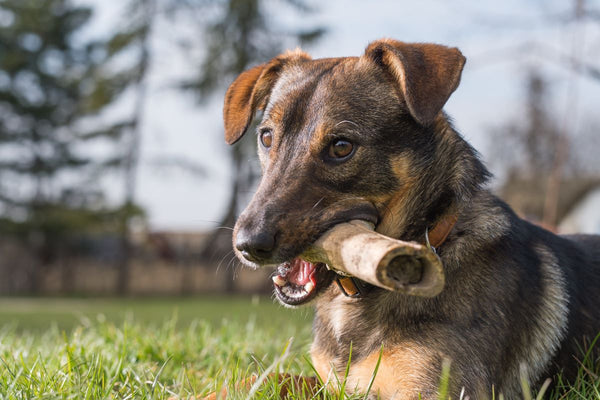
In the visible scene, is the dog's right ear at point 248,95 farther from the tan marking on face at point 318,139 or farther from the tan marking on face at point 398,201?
the tan marking on face at point 398,201

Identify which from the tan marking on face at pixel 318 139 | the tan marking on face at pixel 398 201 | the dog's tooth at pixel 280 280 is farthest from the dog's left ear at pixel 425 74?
the dog's tooth at pixel 280 280

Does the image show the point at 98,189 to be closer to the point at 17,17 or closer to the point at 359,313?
the point at 17,17

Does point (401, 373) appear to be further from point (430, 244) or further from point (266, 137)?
point (266, 137)

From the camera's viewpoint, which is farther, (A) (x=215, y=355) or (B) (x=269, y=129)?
(A) (x=215, y=355)

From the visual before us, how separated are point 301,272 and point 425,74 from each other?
1291 millimetres

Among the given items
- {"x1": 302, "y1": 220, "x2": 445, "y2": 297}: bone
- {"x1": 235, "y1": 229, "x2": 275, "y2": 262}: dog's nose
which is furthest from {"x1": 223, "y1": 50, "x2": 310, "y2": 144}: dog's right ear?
{"x1": 302, "y1": 220, "x2": 445, "y2": 297}: bone

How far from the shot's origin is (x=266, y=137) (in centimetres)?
371

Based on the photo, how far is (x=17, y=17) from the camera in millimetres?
37688

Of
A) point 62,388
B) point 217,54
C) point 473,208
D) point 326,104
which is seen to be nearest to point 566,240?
point 473,208

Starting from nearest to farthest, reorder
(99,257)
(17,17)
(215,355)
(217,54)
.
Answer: (215,355) → (217,54) → (99,257) → (17,17)

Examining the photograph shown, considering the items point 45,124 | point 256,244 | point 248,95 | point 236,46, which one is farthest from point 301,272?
point 45,124

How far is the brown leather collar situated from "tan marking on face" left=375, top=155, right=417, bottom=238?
18 cm

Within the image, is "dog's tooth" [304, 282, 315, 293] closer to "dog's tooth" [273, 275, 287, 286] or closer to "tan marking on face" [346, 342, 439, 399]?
"dog's tooth" [273, 275, 287, 286]

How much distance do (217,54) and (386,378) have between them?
2748cm
